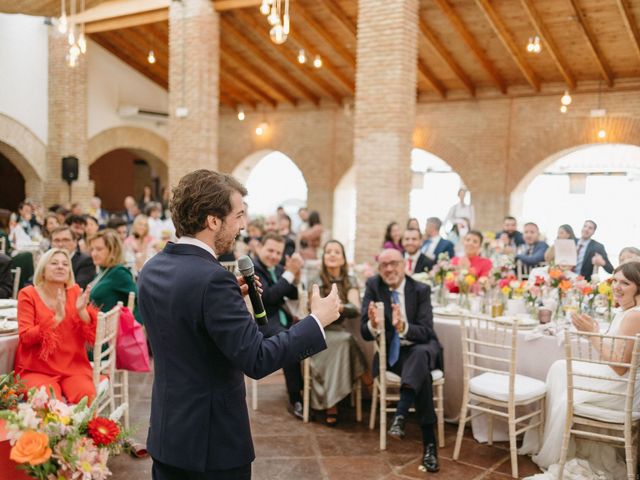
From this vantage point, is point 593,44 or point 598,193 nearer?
point 593,44

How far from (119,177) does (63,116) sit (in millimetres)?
5537

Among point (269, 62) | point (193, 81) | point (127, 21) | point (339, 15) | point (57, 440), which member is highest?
point (127, 21)

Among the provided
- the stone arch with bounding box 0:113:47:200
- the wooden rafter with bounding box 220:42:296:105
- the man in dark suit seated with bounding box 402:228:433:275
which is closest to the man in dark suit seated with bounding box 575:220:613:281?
the man in dark suit seated with bounding box 402:228:433:275

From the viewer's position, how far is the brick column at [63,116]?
13.2m

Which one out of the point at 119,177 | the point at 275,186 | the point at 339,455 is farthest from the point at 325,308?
the point at 275,186

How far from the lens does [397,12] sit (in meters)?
7.82

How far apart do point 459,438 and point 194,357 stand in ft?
8.48

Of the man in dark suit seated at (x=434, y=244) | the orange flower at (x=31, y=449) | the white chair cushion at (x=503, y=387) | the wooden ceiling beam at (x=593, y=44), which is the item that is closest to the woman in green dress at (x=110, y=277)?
the white chair cushion at (x=503, y=387)

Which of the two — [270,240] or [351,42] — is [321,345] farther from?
[351,42]

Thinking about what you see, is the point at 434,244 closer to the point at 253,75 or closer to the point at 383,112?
the point at 383,112

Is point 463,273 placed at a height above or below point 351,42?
below

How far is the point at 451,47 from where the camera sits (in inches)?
451

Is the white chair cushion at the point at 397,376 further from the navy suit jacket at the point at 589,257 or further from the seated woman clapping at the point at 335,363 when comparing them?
the navy suit jacket at the point at 589,257

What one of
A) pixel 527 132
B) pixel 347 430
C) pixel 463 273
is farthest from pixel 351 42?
pixel 347 430
